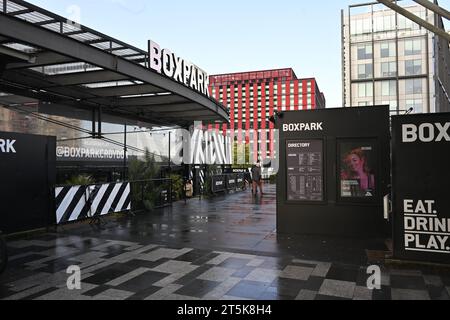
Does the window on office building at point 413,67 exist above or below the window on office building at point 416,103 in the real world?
above

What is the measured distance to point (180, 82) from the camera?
12516 millimetres

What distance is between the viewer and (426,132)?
6098 mm

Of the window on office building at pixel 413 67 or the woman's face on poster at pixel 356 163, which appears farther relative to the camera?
the window on office building at pixel 413 67

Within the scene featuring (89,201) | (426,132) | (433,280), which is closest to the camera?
(433,280)

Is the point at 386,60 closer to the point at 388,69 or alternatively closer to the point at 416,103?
the point at 388,69

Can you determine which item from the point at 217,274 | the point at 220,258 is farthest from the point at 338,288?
the point at 220,258

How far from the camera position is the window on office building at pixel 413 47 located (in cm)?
6386

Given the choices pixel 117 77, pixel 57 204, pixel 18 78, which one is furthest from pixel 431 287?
pixel 18 78

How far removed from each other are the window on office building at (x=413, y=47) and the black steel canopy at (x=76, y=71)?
202 ft

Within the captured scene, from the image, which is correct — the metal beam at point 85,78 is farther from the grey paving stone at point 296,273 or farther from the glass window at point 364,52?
the glass window at point 364,52

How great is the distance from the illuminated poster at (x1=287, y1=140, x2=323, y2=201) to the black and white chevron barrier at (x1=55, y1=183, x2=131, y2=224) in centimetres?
543

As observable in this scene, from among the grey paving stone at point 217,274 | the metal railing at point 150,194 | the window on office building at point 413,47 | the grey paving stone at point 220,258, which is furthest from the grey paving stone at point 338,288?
the window on office building at point 413,47

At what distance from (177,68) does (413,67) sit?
67742 millimetres

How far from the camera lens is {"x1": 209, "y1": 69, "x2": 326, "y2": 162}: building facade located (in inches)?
6516
